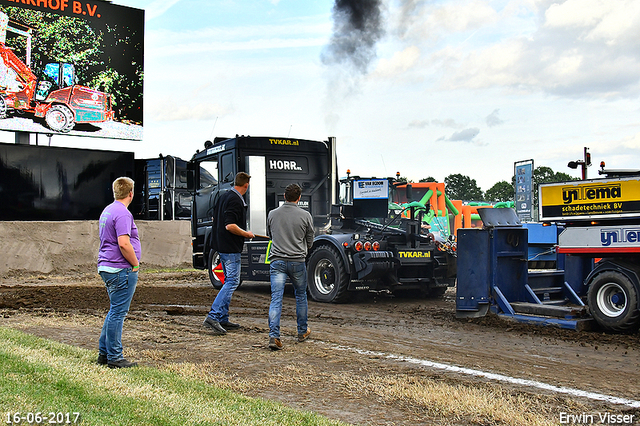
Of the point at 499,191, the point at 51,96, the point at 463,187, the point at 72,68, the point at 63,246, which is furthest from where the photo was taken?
the point at 463,187

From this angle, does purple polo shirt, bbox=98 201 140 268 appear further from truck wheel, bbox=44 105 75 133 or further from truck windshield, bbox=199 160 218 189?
truck wheel, bbox=44 105 75 133

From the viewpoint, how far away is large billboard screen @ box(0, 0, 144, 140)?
1886cm

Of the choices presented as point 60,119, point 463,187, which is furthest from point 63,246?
point 463,187

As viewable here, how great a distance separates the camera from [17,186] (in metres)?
18.5

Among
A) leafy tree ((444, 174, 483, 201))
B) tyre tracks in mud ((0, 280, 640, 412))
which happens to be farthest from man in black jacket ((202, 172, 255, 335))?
leafy tree ((444, 174, 483, 201))

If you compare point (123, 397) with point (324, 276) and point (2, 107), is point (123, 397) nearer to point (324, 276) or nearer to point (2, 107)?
point (324, 276)

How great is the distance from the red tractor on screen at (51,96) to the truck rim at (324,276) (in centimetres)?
1163

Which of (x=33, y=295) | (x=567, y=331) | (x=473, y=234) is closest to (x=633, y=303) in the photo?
(x=567, y=331)

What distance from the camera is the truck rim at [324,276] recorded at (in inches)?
447

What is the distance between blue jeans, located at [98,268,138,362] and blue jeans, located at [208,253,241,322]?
1.99 m

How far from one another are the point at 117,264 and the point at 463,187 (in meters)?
59.6

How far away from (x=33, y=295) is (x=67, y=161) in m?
8.75

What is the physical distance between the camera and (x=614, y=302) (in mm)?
7824

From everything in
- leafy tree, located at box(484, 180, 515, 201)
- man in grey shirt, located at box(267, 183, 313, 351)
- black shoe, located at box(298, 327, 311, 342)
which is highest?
leafy tree, located at box(484, 180, 515, 201)
